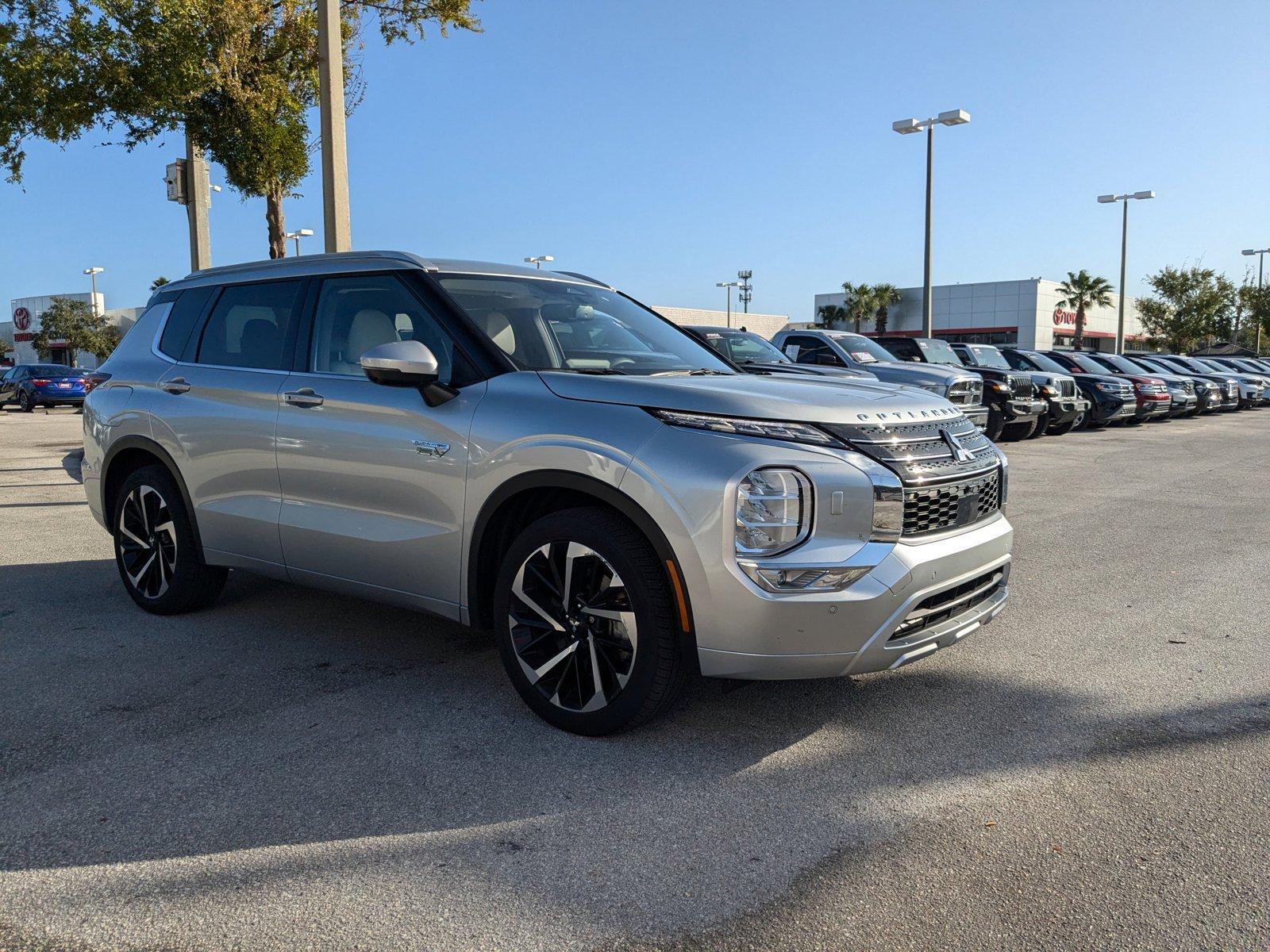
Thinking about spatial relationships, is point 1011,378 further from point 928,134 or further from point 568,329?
point 568,329

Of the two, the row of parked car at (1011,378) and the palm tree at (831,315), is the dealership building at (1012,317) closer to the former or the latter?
the palm tree at (831,315)

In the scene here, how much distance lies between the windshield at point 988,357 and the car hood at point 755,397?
15.7 meters

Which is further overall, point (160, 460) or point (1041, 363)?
point (1041, 363)

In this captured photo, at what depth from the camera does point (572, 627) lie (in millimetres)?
3645

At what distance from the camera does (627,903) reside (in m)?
2.63

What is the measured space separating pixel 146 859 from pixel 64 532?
20.7 ft

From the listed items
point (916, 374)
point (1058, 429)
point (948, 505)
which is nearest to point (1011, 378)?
point (916, 374)

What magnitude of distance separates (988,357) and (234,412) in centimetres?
1723

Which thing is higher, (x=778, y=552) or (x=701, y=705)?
(x=778, y=552)

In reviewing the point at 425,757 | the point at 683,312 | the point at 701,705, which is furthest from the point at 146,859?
the point at 683,312

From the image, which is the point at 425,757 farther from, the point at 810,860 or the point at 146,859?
the point at 810,860

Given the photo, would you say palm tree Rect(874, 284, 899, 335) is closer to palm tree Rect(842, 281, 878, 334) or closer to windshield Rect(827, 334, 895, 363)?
palm tree Rect(842, 281, 878, 334)

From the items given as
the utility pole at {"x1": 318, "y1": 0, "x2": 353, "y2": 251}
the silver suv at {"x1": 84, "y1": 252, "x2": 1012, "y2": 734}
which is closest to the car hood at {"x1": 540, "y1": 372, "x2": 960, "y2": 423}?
the silver suv at {"x1": 84, "y1": 252, "x2": 1012, "y2": 734}

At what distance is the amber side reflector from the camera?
3.38m
